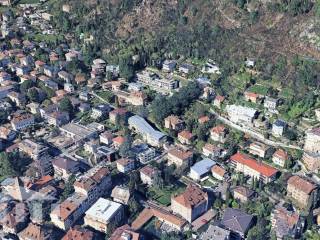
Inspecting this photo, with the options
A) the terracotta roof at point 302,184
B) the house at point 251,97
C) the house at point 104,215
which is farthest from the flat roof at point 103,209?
the house at point 251,97

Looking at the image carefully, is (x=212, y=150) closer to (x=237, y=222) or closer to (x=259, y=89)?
(x=237, y=222)

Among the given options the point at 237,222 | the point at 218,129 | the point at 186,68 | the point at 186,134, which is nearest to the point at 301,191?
the point at 237,222

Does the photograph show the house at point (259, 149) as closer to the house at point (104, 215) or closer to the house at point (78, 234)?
the house at point (104, 215)

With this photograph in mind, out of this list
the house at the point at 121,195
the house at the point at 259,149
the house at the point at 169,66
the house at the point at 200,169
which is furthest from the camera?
the house at the point at 169,66

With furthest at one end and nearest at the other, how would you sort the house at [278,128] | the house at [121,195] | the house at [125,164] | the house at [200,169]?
the house at [278,128] < the house at [125,164] < the house at [200,169] < the house at [121,195]

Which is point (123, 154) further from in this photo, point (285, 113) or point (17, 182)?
point (285, 113)

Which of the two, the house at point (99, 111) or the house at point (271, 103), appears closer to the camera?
the house at point (271, 103)

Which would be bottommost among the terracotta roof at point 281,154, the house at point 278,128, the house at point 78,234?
the house at point 78,234
